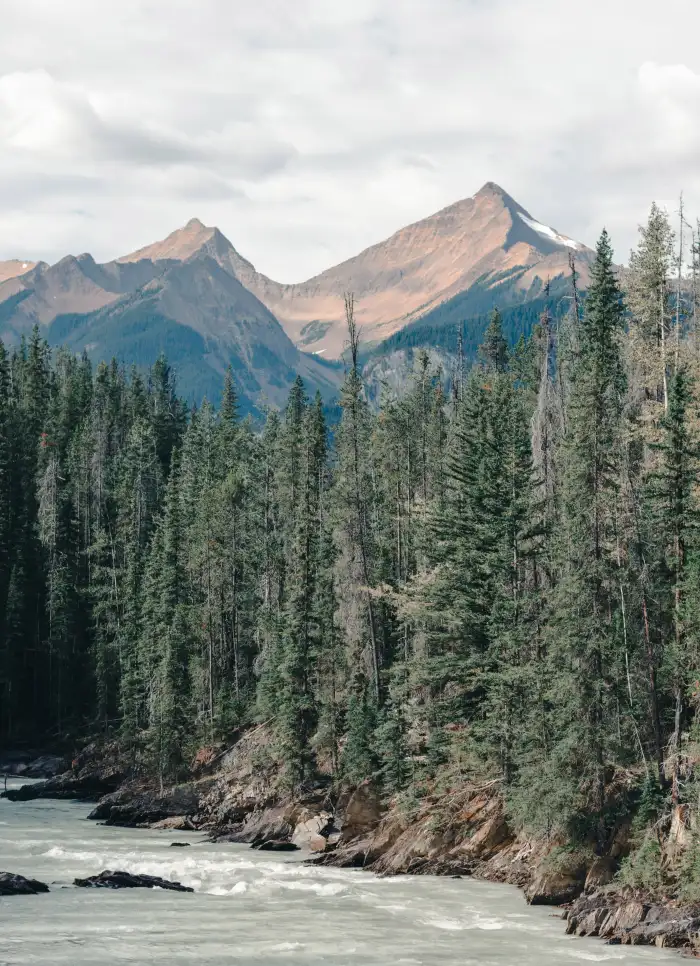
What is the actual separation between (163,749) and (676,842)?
36.5 m

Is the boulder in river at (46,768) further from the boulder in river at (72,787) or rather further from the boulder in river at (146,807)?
the boulder in river at (146,807)

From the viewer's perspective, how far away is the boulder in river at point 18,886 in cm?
3728

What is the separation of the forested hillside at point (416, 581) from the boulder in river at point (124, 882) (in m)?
11.0

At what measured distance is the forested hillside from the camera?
38.0m

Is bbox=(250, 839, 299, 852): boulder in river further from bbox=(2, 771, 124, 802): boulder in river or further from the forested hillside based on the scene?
bbox=(2, 771, 124, 802): boulder in river

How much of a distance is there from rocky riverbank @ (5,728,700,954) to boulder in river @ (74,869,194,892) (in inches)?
290

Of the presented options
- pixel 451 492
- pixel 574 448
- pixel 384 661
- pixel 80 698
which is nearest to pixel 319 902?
pixel 574 448

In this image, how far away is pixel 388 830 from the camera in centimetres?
4572

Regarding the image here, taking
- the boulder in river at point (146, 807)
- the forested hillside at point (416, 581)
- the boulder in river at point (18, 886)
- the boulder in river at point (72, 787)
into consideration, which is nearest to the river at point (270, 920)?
the boulder in river at point (18, 886)

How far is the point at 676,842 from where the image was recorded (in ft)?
112

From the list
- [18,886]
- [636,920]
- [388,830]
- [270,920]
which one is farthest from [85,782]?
[636,920]

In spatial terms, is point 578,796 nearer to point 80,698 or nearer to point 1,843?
point 1,843

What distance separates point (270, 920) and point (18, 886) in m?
9.28

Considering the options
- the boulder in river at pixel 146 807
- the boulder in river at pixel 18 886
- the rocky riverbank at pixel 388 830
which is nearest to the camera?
the rocky riverbank at pixel 388 830
